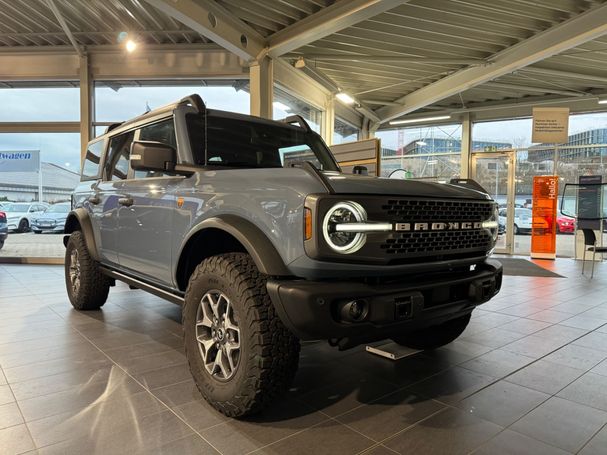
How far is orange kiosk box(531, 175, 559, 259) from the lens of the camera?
10.1 metres

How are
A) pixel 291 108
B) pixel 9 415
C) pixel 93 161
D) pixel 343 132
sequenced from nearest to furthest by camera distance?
pixel 9 415 → pixel 93 161 → pixel 291 108 → pixel 343 132

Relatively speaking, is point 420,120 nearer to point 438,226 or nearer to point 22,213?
point 22,213

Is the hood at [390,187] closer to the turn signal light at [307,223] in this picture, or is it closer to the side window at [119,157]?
the turn signal light at [307,223]

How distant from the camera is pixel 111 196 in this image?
3383mm

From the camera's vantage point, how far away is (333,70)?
8656 millimetres

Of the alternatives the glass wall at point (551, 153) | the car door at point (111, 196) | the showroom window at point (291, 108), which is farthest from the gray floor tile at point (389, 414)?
the glass wall at point (551, 153)

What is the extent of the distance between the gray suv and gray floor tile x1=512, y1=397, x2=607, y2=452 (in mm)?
590

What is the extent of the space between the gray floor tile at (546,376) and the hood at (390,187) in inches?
47.5

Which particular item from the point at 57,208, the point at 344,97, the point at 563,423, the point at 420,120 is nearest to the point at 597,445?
the point at 563,423

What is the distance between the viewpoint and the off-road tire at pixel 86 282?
3889 millimetres

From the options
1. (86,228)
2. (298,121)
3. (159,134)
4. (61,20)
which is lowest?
(86,228)

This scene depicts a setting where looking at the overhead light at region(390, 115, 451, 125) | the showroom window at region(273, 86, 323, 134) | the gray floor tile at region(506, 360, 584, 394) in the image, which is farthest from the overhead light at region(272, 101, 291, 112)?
the gray floor tile at region(506, 360, 584, 394)

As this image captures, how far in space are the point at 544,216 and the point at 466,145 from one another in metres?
3.07

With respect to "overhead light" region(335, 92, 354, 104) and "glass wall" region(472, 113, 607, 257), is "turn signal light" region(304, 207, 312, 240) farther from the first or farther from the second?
"glass wall" region(472, 113, 607, 257)
